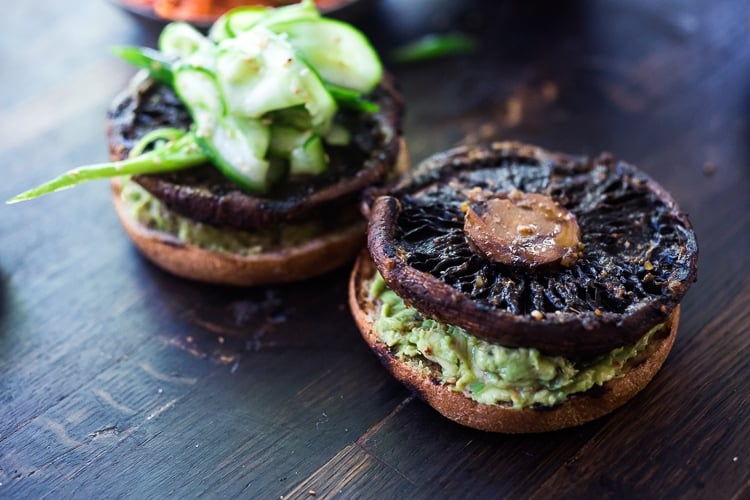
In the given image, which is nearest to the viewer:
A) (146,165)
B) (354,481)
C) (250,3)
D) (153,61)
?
(354,481)

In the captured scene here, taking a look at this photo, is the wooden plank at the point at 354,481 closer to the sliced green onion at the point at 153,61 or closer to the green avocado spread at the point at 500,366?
the green avocado spread at the point at 500,366

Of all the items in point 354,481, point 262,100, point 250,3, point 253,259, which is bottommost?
point 354,481

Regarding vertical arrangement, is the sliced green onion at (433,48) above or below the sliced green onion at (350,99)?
below

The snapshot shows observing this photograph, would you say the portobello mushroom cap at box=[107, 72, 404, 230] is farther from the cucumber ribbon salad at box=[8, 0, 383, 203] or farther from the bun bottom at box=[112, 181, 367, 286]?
the bun bottom at box=[112, 181, 367, 286]

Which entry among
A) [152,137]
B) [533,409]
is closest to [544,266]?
[533,409]

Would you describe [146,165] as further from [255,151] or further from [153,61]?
[153,61]

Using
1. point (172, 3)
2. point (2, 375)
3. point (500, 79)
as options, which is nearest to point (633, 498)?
point (2, 375)

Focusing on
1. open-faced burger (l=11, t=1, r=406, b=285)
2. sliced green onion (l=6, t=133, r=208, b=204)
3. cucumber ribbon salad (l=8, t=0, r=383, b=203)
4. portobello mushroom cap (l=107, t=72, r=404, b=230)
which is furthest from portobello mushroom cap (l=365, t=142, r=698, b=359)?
sliced green onion (l=6, t=133, r=208, b=204)

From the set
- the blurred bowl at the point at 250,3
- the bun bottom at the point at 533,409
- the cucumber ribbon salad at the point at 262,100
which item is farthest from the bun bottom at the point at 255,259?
the blurred bowl at the point at 250,3
